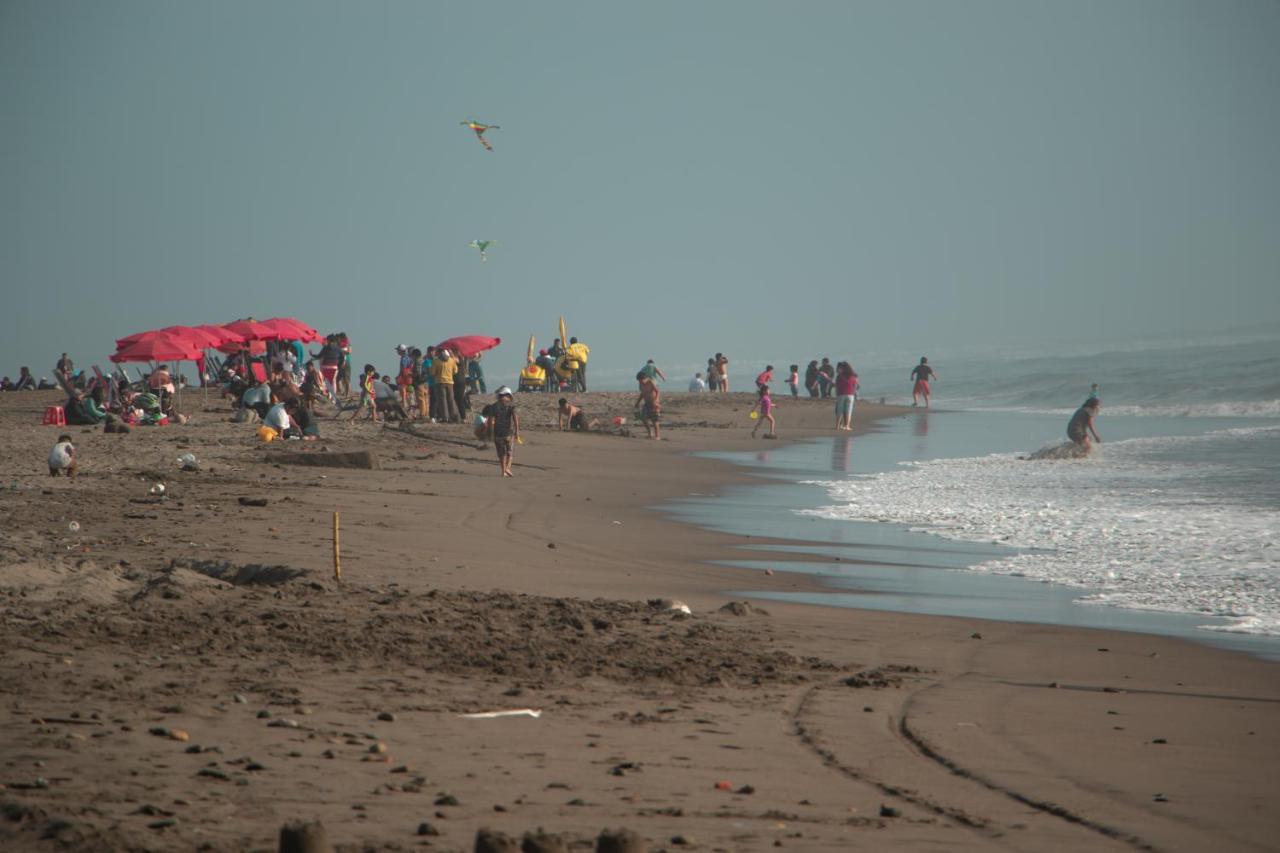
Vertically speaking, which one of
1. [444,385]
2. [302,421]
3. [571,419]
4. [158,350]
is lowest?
[302,421]

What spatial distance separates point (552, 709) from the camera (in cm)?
597

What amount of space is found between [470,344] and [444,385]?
7636mm

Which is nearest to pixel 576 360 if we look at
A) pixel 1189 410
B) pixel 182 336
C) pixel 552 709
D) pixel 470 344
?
pixel 470 344

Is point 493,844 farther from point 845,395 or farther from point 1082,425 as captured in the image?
point 845,395

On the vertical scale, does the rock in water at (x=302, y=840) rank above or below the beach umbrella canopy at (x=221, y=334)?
below

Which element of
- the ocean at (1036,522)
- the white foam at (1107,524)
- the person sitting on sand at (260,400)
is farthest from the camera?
the person sitting on sand at (260,400)

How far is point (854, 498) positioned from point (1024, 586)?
7.11 meters

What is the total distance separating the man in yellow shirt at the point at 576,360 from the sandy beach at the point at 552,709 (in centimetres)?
2700

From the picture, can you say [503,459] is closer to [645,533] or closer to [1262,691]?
[645,533]

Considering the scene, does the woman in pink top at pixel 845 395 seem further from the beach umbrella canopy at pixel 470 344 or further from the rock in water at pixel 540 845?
the rock in water at pixel 540 845

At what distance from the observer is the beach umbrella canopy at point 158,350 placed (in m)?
26.9

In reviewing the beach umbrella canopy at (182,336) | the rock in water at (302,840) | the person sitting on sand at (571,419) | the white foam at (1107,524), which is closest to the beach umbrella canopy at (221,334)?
the beach umbrella canopy at (182,336)

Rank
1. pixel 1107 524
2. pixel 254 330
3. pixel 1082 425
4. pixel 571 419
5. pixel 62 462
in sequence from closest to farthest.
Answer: pixel 1107 524, pixel 62 462, pixel 1082 425, pixel 571 419, pixel 254 330

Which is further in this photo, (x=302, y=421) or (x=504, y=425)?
(x=302, y=421)
